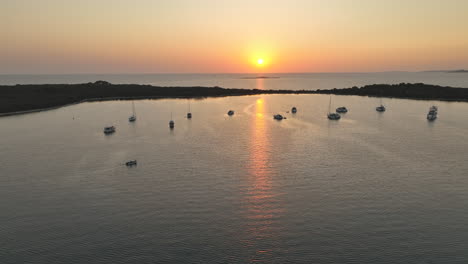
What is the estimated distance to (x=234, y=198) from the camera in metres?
43.4

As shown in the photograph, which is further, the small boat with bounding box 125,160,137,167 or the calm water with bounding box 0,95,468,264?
the small boat with bounding box 125,160,137,167

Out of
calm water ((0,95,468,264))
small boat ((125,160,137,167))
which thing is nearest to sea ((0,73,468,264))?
calm water ((0,95,468,264))

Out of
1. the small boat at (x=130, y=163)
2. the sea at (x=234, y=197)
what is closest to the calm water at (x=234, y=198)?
the sea at (x=234, y=197)

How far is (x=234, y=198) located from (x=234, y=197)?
0.35m

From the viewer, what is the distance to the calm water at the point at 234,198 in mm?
31047

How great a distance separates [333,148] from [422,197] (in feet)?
Result: 94.3

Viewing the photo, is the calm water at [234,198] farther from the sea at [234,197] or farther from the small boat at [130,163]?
the small boat at [130,163]

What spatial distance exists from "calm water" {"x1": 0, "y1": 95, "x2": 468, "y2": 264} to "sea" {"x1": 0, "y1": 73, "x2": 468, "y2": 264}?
0.59ft

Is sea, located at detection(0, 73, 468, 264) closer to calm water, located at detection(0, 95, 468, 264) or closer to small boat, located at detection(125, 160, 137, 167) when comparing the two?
calm water, located at detection(0, 95, 468, 264)

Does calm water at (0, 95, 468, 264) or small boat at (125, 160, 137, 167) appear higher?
small boat at (125, 160, 137, 167)

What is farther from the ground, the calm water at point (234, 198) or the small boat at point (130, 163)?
the small boat at point (130, 163)

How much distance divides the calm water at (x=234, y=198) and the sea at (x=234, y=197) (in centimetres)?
18

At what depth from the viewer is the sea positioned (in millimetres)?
31031

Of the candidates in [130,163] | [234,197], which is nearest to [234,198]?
[234,197]
